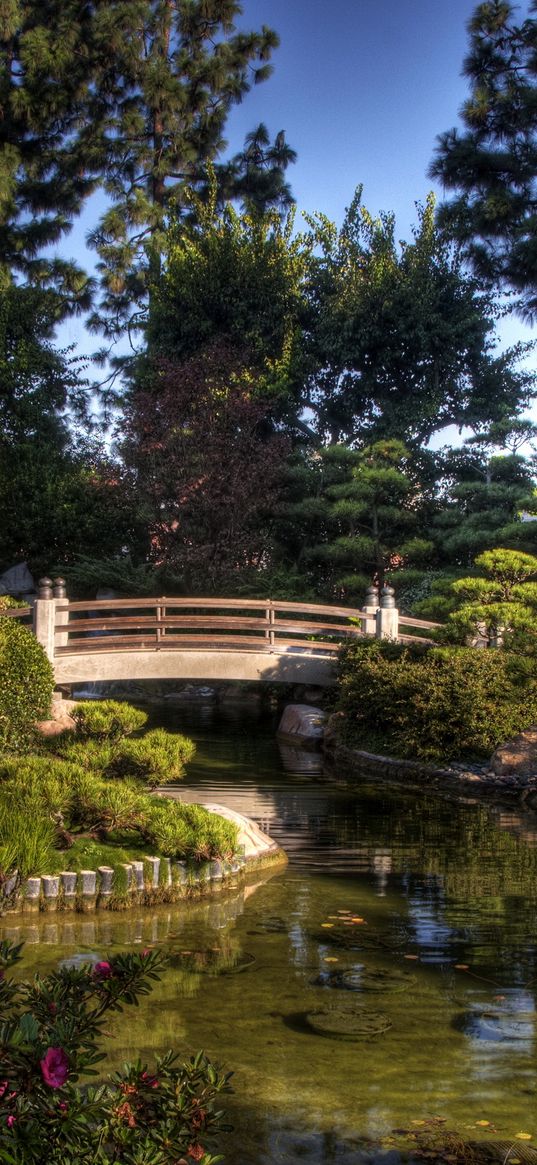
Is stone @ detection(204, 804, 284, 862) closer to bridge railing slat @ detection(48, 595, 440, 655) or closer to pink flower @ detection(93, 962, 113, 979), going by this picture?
pink flower @ detection(93, 962, 113, 979)

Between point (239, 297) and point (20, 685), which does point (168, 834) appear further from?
point (239, 297)

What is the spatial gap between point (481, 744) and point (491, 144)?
12357mm

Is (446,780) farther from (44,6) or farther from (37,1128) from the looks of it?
(44,6)

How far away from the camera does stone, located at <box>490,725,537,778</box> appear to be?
1349 cm

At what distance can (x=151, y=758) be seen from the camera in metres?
9.77

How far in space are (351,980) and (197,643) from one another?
41.9 feet

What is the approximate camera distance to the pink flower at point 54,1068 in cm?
256

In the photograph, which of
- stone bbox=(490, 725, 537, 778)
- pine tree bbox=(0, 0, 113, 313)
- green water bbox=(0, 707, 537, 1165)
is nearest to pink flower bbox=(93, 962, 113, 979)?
green water bbox=(0, 707, 537, 1165)

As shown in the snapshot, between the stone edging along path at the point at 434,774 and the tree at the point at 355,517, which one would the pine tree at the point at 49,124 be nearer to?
the tree at the point at 355,517

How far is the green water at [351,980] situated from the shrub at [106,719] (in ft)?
4.14

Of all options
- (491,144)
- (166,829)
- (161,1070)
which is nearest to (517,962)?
(166,829)

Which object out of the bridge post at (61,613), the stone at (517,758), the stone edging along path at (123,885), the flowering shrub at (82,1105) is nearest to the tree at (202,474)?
the bridge post at (61,613)

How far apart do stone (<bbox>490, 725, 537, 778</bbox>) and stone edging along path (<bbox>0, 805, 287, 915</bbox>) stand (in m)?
5.77

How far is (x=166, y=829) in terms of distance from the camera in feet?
27.0
